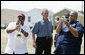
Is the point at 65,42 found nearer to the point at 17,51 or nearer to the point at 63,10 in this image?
the point at 17,51

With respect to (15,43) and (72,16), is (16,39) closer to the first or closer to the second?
(15,43)

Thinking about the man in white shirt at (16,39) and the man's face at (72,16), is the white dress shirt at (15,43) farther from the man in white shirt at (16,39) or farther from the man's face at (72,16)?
the man's face at (72,16)

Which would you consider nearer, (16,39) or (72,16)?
(72,16)

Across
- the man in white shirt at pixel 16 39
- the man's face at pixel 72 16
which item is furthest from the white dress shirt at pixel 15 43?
the man's face at pixel 72 16

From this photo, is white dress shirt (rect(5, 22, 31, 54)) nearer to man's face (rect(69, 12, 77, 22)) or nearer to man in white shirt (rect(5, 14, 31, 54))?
man in white shirt (rect(5, 14, 31, 54))

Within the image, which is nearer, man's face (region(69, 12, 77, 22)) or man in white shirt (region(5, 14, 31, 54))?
man's face (region(69, 12, 77, 22))

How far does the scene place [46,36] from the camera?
7688 mm

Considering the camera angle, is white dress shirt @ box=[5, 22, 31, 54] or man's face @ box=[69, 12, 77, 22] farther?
white dress shirt @ box=[5, 22, 31, 54]

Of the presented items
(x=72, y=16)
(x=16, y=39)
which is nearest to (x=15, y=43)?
(x=16, y=39)

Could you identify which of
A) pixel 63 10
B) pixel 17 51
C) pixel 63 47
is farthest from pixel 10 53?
pixel 63 10

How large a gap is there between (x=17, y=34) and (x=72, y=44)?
49.8 inches

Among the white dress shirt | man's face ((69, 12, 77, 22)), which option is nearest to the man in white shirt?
the white dress shirt

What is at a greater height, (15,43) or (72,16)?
(72,16)

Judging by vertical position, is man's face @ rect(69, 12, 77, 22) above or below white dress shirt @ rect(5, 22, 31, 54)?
above
